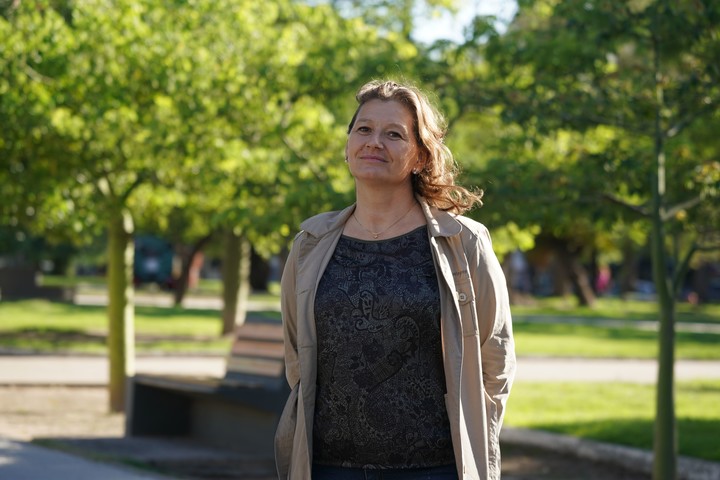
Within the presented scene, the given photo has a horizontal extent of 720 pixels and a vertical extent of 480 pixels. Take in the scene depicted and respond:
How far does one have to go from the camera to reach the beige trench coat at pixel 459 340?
138 inches

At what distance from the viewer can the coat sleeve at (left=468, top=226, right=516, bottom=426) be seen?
142 inches

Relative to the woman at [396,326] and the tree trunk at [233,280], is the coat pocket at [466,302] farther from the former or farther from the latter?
the tree trunk at [233,280]

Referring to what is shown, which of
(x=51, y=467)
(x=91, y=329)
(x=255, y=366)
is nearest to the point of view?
(x=51, y=467)

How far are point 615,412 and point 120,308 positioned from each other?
17.9 feet

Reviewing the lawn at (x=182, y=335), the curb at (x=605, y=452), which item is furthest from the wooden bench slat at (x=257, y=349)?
the lawn at (x=182, y=335)

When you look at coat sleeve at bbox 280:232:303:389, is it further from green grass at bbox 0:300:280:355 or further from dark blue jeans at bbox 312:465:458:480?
green grass at bbox 0:300:280:355

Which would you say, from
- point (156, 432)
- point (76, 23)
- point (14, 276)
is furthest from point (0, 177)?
point (14, 276)

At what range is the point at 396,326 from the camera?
3.48 m

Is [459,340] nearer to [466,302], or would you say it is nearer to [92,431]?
[466,302]

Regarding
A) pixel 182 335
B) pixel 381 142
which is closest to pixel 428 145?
pixel 381 142

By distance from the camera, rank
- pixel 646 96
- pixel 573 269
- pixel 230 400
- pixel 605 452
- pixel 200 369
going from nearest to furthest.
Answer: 1. pixel 646 96
2. pixel 230 400
3. pixel 605 452
4. pixel 200 369
5. pixel 573 269

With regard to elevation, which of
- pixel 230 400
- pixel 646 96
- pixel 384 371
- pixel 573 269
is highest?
pixel 646 96

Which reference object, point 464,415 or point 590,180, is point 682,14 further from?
point 464,415

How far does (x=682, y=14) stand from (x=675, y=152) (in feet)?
5.19
